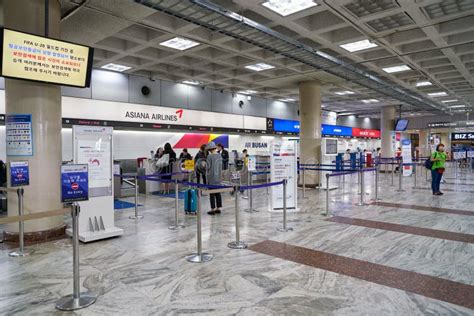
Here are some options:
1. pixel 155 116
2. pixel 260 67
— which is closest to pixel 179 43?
pixel 260 67

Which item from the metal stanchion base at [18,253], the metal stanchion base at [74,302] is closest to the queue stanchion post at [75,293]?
the metal stanchion base at [74,302]

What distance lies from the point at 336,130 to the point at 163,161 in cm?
1462

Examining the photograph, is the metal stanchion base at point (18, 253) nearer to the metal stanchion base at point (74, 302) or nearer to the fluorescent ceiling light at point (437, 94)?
the metal stanchion base at point (74, 302)

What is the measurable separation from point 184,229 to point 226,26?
12.5 ft

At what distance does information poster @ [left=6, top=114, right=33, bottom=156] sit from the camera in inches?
205

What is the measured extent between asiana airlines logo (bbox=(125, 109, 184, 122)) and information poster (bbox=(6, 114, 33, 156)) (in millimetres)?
6636

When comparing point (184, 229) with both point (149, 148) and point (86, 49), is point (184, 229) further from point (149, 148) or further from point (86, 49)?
point (149, 148)

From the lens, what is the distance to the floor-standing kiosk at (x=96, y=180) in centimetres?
523

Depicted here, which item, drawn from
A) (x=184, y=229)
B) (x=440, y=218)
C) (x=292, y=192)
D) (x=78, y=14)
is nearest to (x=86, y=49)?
(x=78, y=14)

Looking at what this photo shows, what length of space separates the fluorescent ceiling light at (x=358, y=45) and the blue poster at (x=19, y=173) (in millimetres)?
7627

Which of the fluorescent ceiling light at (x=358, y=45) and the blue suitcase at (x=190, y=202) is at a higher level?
the fluorescent ceiling light at (x=358, y=45)

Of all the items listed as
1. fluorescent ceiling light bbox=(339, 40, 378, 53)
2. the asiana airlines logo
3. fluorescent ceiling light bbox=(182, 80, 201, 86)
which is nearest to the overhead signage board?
fluorescent ceiling light bbox=(339, 40, 378, 53)

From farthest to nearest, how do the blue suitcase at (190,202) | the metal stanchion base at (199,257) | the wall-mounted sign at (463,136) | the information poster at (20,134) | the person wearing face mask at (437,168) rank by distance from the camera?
the wall-mounted sign at (463,136) < the person wearing face mask at (437,168) < the blue suitcase at (190,202) < the information poster at (20,134) < the metal stanchion base at (199,257)

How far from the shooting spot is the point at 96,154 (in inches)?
211
